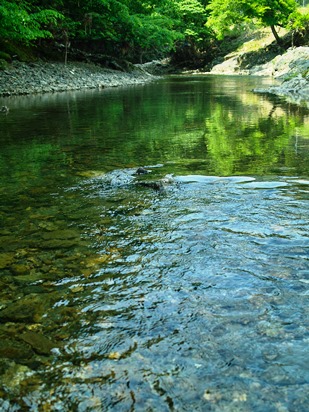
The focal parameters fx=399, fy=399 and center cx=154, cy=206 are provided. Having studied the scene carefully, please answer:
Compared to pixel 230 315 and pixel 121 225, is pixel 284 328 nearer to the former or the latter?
pixel 230 315

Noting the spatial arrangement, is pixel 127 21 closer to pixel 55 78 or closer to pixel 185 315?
pixel 55 78

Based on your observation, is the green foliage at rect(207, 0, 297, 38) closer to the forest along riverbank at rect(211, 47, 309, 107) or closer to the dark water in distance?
the forest along riverbank at rect(211, 47, 309, 107)

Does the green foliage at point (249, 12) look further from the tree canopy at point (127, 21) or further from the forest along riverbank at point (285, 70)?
the forest along riverbank at point (285, 70)

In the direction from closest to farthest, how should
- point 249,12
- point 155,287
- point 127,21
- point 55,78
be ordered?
point 155,287 < point 55,78 < point 127,21 < point 249,12

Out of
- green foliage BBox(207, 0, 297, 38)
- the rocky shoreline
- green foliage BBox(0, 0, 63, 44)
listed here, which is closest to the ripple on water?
the rocky shoreline

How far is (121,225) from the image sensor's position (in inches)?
138

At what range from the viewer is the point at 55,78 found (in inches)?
875

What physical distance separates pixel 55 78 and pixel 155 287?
21.9m

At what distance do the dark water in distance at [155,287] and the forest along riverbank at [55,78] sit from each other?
14870 mm

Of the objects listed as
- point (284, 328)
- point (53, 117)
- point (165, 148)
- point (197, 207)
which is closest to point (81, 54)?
point (53, 117)

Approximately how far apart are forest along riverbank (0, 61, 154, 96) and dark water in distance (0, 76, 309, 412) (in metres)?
14.9

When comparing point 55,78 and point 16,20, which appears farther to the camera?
point 55,78

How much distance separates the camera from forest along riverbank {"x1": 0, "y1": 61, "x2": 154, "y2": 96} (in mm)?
19109

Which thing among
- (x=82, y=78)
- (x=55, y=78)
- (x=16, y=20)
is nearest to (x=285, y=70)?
(x=82, y=78)
